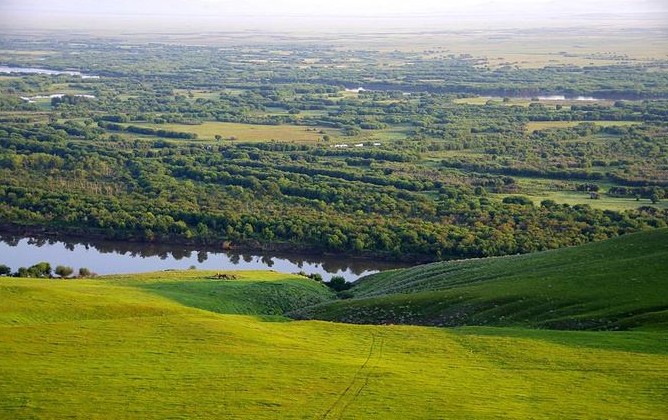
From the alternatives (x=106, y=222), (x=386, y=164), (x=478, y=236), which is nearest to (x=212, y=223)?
(x=106, y=222)

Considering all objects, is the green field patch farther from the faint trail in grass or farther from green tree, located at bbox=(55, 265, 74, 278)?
the faint trail in grass

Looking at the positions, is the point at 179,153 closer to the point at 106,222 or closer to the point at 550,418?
the point at 106,222

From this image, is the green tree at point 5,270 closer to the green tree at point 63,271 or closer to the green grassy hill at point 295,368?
the green tree at point 63,271

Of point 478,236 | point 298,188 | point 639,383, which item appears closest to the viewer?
point 639,383

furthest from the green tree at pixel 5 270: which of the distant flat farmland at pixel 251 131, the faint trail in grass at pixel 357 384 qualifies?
the distant flat farmland at pixel 251 131

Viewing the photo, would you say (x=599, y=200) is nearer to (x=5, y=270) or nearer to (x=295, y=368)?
(x=5, y=270)

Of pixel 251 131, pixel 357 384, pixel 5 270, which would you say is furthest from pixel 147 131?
pixel 357 384
